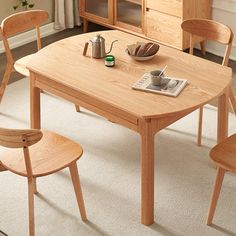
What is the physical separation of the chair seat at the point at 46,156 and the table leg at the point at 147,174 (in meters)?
0.32

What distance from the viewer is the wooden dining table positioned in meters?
2.90

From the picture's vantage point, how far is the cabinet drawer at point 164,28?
15.5ft

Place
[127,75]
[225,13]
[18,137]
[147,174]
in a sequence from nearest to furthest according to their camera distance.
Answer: [18,137], [147,174], [127,75], [225,13]

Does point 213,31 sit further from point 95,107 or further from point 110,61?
point 95,107

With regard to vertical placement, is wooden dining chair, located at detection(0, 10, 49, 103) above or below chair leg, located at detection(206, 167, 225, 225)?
above

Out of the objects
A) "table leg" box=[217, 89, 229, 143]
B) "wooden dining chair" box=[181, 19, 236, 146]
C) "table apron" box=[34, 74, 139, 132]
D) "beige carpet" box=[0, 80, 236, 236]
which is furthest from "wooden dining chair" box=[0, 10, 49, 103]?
"table leg" box=[217, 89, 229, 143]

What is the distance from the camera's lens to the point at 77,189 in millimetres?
3057

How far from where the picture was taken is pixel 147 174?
2965 mm

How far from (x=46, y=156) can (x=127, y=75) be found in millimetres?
634

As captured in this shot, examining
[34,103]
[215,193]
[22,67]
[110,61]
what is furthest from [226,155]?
[22,67]

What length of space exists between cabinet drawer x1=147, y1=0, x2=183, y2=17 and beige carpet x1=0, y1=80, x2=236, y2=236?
95cm

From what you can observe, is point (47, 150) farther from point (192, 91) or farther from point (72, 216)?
point (192, 91)

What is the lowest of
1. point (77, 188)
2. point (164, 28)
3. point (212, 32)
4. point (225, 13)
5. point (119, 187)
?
point (119, 187)

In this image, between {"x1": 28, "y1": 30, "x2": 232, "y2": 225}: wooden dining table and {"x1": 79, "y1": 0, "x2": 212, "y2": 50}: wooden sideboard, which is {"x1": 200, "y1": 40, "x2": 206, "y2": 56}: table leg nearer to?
{"x1": 79, "y1": 0, "x2": 212, "y2": 50}: wooden sideboard
